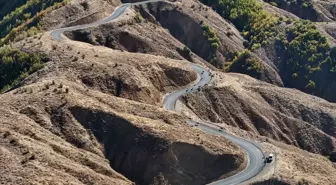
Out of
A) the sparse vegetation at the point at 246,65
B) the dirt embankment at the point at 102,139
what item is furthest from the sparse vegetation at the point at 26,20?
the sparse vegetation at the point at 246,65

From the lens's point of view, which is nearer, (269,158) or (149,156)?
(149,156)

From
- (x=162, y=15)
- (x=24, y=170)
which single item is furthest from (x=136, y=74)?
(x=162, y=15)

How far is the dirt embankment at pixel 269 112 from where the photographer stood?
85250 millimetres

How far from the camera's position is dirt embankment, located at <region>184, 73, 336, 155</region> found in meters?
85.2

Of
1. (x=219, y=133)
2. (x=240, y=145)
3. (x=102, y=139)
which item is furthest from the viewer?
(x=219, y=133)

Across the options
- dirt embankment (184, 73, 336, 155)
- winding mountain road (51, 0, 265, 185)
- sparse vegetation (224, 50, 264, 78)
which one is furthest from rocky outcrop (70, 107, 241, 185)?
sparse vegetation (224, 50, 264, 78)

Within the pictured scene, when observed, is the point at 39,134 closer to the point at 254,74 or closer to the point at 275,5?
the point at 254,74

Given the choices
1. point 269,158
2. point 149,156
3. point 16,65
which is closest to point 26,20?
point 16,65

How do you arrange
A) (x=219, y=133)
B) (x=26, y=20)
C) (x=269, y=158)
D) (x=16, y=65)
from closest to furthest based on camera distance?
(x=269, y=158) → (x=219, y=133) → (x=16, y=65) → (x=26, y=20)

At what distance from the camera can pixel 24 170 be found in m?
46.3

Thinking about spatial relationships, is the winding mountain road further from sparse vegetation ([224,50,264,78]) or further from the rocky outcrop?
sparse vegetation ([224,50,264,78])

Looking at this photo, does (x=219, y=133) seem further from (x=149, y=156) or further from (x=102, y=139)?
(x=102, y=139)

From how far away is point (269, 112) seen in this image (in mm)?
91188

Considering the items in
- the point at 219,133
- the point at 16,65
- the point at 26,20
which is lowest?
the point at 26,20
